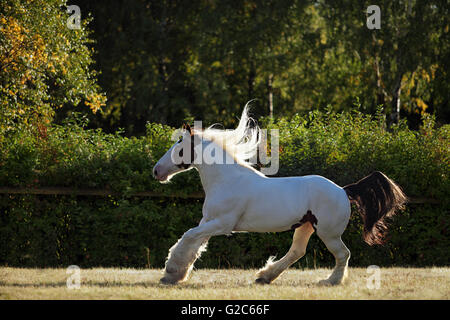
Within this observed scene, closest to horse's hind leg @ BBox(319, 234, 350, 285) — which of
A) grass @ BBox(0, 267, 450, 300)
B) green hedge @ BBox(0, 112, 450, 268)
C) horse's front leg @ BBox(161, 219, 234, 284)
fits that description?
→ grass @ BBox(0, 267, 450, 300)

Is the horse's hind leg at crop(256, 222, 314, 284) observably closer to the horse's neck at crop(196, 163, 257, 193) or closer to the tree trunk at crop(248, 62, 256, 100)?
the horse's neck at crop(196, 163, 257, 193)

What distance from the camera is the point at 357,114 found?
10.6 metres

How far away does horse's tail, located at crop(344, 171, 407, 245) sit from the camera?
6.95 m

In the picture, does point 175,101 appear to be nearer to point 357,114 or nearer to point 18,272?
point 357,114

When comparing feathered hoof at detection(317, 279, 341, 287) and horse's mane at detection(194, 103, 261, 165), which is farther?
horse's mane at detection(194, 103, 261, 165)

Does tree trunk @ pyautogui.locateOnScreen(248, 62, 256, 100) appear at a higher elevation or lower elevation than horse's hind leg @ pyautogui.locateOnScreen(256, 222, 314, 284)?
higher

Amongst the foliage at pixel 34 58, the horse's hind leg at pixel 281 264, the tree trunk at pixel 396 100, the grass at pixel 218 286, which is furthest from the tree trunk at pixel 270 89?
the horse's hind leg at pixel 281 264

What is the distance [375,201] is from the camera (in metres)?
6.96

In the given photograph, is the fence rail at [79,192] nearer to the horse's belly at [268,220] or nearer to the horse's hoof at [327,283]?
the horse's belly at [268,220]

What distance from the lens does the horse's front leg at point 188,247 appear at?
629 centimetres

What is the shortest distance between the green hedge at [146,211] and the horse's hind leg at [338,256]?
2.61m
